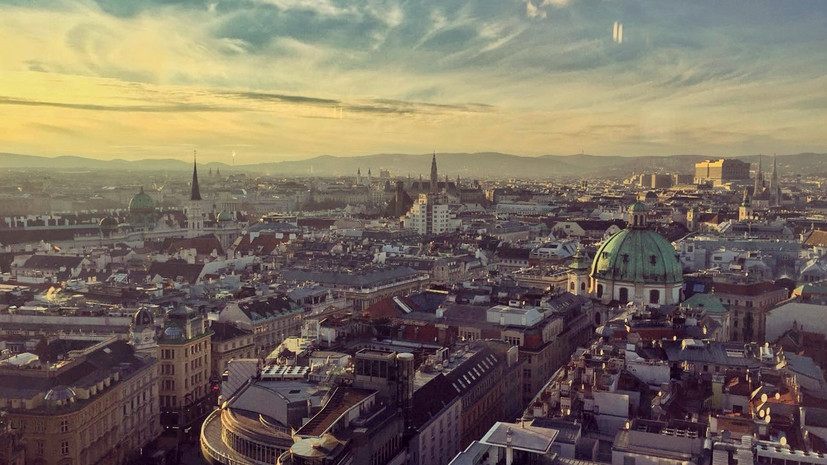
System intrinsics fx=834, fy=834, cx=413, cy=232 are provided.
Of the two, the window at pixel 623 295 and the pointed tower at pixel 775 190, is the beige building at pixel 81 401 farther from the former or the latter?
the pointed tower at pixel 775 190

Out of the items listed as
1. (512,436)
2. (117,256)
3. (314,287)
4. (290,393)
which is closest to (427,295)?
(314,287)

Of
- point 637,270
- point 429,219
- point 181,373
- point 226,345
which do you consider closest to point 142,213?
point 429,219

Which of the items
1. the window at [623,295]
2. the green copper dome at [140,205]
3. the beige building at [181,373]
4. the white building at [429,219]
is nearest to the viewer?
the beige building at [181,373]

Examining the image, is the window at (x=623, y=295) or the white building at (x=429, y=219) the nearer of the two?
the window at (x=623, y=295)

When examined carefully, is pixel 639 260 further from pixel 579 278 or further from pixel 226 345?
pixel 226 345

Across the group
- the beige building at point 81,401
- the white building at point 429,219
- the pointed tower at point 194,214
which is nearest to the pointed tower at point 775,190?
the white building at point 429,219

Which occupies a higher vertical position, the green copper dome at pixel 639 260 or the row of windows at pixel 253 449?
the green copper dome at pixel 639 260

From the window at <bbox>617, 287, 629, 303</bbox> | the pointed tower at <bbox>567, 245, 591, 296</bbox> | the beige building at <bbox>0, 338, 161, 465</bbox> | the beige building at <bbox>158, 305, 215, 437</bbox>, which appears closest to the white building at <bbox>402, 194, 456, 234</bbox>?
the pointed tower at <bbox>567, 245, 591, 296</bbox>

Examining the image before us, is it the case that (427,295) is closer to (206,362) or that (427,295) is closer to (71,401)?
(206,362)
